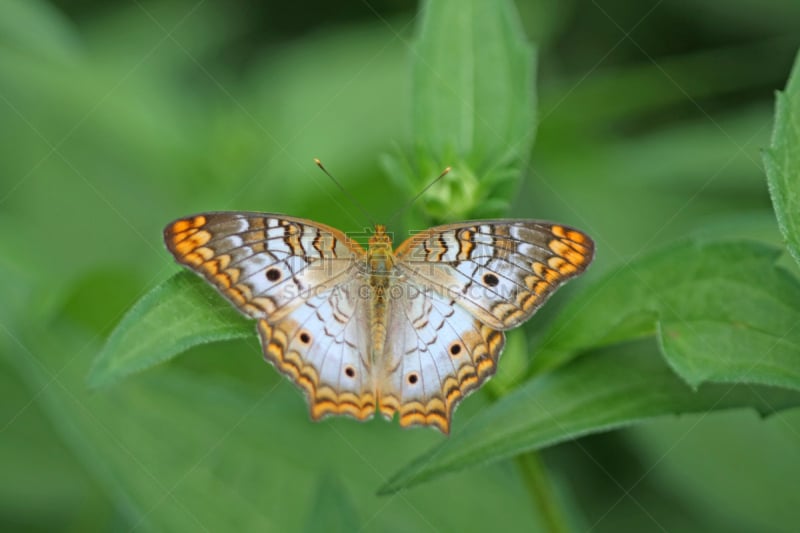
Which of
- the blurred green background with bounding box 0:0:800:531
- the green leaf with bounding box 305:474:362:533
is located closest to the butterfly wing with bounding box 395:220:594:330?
the blurred green background with bounding box 0:0:800:531

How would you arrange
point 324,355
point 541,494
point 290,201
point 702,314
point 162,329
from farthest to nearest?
point 290,201 < point 541,494 < point 324,355 < point 702,314 < point 162,329

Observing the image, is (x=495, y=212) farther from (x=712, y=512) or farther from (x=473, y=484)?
(x=712, y=512)

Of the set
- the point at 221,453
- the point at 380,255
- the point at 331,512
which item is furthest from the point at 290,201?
the point at 331,512

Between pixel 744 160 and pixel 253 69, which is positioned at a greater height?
pixel 253 69

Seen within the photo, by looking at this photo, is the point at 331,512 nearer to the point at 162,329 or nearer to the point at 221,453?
the point at 162,329

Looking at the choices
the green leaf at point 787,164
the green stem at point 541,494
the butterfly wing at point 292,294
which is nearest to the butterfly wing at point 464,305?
the butterfly wing at point 292,294

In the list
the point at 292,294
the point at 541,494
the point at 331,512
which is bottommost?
the point at 541,494

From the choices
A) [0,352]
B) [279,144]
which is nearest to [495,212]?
[279,144]
